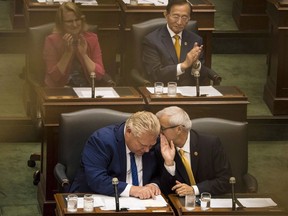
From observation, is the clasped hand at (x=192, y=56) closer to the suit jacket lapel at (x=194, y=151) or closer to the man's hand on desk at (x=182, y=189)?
the suit jacket lapel at (x=194, y=151)

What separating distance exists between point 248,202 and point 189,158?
0.53 m

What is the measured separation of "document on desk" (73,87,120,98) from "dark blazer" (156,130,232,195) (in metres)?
0.95

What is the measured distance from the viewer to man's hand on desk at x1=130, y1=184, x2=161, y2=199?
6.65 m

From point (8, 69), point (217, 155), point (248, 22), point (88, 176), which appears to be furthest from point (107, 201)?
point (248, 22)

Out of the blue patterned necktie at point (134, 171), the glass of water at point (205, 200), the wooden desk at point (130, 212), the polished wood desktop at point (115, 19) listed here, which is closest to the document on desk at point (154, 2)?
the polished wood desktop at point (115, 19)

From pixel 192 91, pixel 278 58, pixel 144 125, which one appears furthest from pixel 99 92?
pixel 278 58

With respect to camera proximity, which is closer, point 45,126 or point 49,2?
point 45,126

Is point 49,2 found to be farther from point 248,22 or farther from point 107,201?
point 107,201

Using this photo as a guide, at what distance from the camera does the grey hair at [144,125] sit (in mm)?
6645

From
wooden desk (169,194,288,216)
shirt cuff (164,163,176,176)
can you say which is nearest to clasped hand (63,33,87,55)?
shirt cuff (164,163,176,176)

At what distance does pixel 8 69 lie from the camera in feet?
33.9

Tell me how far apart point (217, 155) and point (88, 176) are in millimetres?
791

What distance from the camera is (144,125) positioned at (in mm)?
6645

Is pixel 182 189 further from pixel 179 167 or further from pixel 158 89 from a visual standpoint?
pixel 158 89
